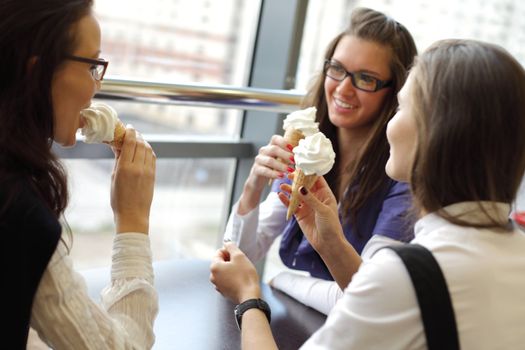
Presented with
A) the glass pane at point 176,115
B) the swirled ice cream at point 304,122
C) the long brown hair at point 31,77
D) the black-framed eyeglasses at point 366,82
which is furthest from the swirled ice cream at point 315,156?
the glass pane at point 176,115

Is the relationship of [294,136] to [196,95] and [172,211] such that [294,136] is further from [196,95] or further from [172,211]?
[172,211]

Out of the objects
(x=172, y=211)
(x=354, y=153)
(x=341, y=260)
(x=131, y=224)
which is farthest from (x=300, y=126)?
(x=172, y=211)

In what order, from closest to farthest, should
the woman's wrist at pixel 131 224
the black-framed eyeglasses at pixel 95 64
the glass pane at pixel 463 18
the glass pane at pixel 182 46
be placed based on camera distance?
the black-framed eyeglasses at pixel 95 64
the woman's wrist at pixel 131 224
the glass pane at pixel 182 46
the glass pane at pixel 463 18

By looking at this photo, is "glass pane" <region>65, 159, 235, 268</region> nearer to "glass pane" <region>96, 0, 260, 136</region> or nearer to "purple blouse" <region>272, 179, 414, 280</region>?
"glass pane" <region>96, 0, 260, 136</region>

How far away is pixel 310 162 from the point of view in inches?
75.3

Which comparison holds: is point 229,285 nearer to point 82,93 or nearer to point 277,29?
point 82,93

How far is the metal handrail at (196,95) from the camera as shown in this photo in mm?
2105

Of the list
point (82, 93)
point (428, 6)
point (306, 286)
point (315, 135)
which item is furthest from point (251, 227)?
point (428, 6)

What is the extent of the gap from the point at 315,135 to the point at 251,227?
524mm

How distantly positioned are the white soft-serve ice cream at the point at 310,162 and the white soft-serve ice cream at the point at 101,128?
0.53 metres

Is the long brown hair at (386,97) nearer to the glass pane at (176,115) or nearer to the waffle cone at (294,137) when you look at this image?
the waffle cone at (294,137)

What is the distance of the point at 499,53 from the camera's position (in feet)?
4.36

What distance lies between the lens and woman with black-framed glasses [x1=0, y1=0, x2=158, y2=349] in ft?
3.89

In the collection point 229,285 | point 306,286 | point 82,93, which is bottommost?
point 306,286
